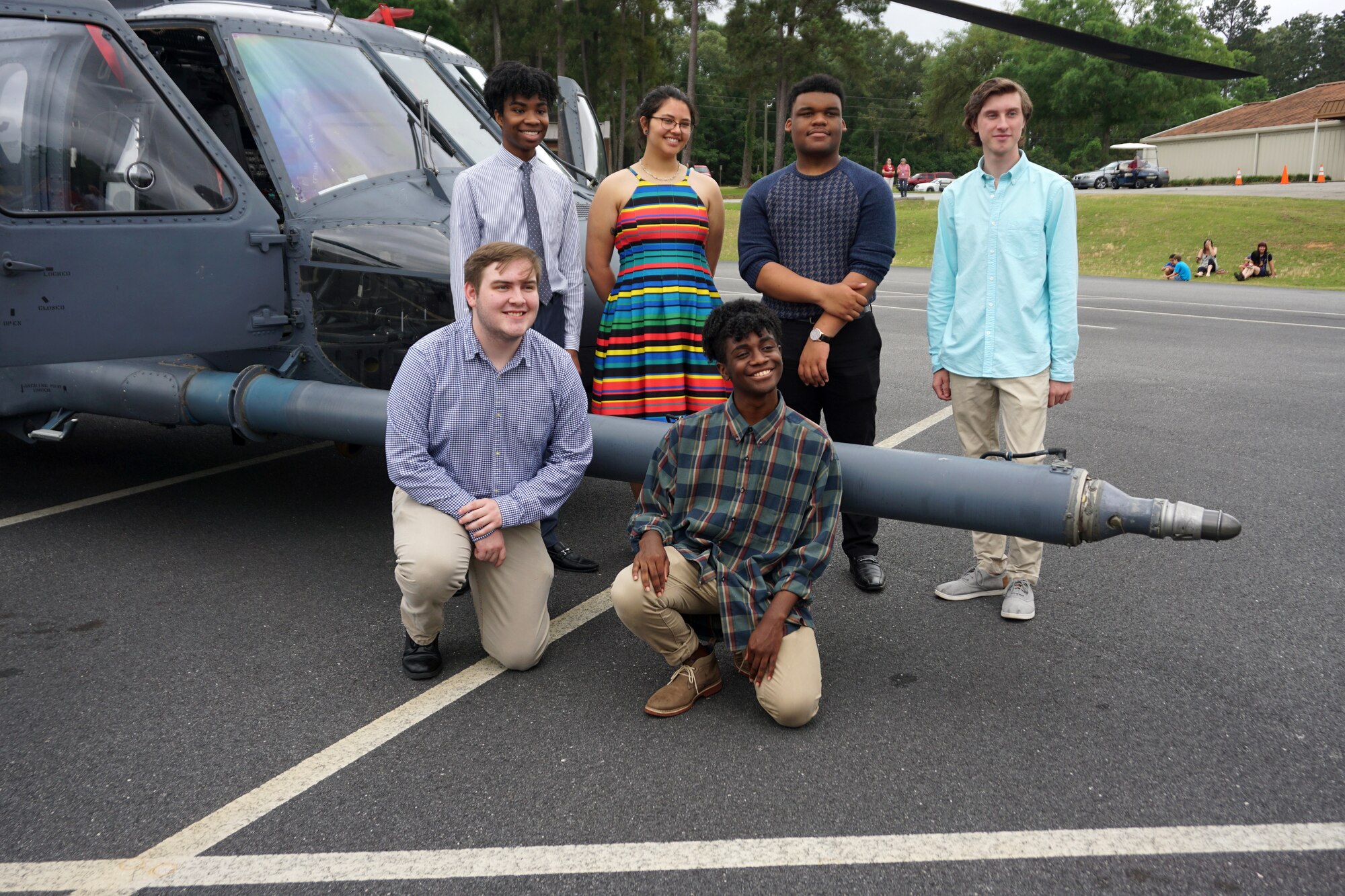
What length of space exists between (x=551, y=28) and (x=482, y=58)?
11.3 feet

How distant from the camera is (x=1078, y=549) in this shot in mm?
4953

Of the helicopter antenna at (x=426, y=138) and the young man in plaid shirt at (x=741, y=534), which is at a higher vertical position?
the helicopter antenna at (x=426, y=138)

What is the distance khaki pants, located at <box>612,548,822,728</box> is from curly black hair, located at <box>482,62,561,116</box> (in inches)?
75.4

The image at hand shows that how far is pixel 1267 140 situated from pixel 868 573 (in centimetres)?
5862

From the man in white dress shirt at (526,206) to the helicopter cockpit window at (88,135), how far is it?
1.23 metres

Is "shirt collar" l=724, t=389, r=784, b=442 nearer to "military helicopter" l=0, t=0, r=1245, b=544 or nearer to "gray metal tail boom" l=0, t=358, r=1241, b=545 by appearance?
"gray metal tail boom" l=0, t=358, r=1241, b=545

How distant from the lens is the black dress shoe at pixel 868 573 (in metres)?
4.45

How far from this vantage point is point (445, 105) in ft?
19.7

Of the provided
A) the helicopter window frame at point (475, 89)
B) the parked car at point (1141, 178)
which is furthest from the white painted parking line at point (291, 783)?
the parked car at point (1141, 178)

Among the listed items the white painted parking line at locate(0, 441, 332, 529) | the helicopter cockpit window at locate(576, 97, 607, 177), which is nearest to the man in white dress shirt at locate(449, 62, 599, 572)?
the white painted parking line at locate(0, 441, 332, 529)

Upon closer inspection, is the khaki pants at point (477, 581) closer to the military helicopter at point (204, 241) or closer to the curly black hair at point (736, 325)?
the military helicopter at point (204, 241)

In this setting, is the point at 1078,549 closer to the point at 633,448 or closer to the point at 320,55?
the point at 633,448

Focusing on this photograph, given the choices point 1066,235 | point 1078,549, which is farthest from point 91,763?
point 1078,549

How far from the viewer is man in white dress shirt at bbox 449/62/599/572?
4234 millimetres
